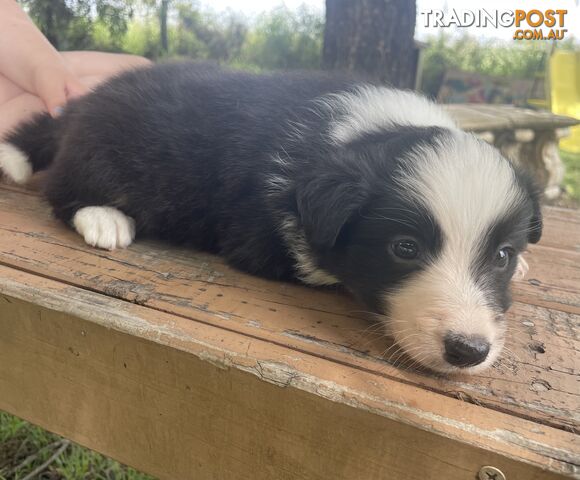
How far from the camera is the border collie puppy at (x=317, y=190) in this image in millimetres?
1546

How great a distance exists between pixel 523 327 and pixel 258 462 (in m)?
0.89

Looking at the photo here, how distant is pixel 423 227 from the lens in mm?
1565

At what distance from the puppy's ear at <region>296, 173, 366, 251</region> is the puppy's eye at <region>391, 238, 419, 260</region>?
0.54ft

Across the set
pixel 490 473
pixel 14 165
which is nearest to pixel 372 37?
pixel 14 165

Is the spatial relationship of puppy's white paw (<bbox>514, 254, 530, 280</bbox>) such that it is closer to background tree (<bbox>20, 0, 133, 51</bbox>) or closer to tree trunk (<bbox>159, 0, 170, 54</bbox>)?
tree trunk (<bbox>159, 0, 170, 54</bbox>)

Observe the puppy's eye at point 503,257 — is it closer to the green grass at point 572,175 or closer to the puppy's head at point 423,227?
the puppy's head at point 423,227

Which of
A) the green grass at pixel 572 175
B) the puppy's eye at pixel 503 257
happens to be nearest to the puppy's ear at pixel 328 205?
the puppy's eye at pixel 503 257

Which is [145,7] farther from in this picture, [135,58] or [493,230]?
[493,230]

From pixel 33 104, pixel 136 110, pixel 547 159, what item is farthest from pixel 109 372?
pixel 547 159

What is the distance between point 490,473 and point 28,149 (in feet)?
8.58

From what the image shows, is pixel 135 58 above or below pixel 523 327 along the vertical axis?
above

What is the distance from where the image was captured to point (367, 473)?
125cm

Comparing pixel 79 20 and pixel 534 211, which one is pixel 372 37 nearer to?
pixel 79 20

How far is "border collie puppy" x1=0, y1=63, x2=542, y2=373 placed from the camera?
155 cm
